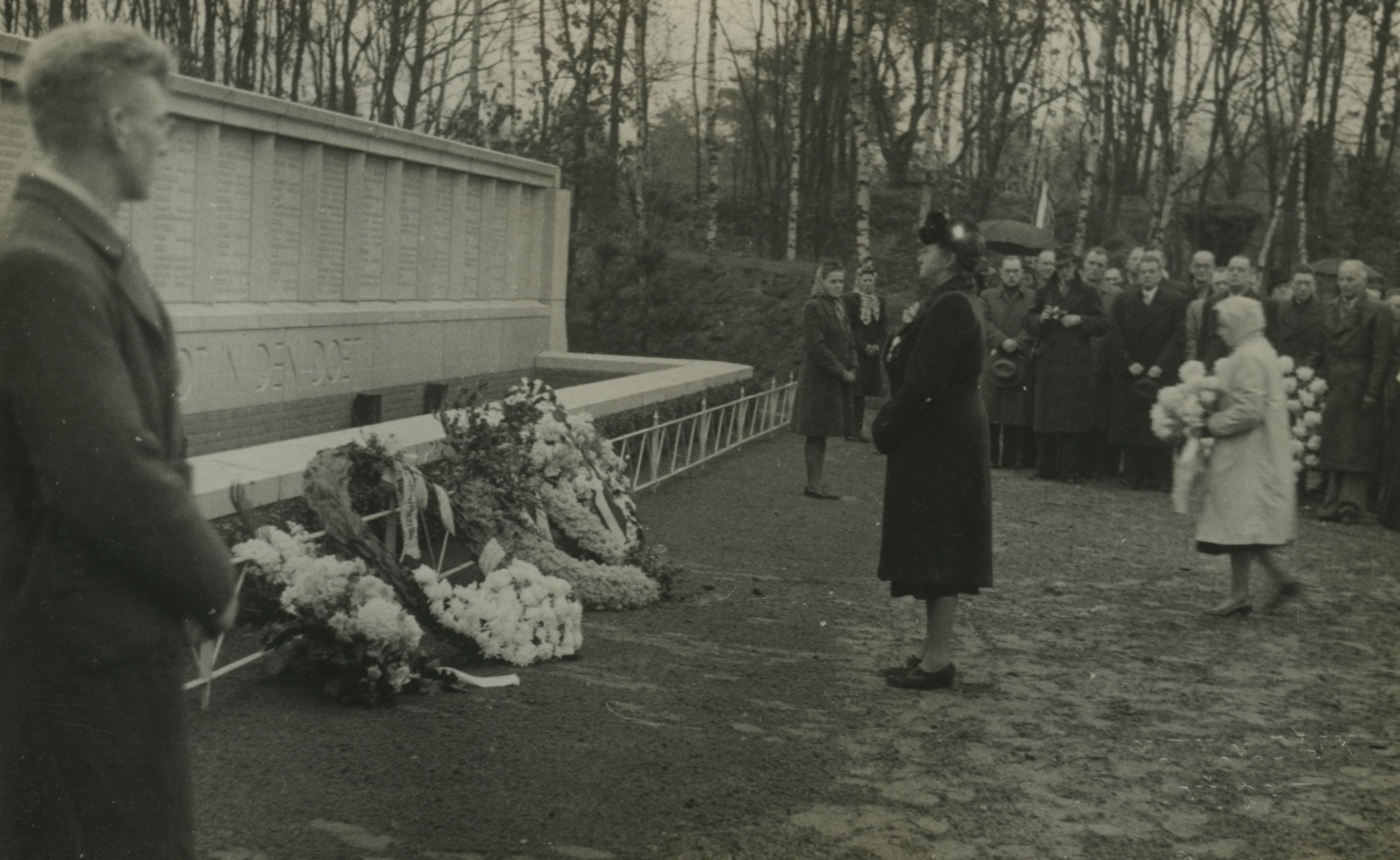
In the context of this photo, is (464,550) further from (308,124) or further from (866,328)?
(866,328)

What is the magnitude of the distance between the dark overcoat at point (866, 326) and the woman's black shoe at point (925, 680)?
34.9 feet

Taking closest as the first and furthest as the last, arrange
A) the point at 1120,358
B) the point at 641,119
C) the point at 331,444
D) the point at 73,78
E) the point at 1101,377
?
1. the point at 73,78
2. the point at 331,444
3. the point at 1120,358
4. the point at 1101,377
5. the point at 641,119

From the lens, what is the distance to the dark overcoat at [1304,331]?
48.1 ft

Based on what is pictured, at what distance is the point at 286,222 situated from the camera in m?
12.9

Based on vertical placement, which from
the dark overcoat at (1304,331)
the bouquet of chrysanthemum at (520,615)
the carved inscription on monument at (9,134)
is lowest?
the bouquet of chrysanthemum at (520,615)

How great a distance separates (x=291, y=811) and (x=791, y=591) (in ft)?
15.3

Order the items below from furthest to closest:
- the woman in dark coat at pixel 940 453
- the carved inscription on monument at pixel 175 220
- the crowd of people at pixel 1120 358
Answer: the crowd of people at pixel 1120 358
the carved inscription on monument at pixel 175 220
the woman in dark coat at pixel 940 453

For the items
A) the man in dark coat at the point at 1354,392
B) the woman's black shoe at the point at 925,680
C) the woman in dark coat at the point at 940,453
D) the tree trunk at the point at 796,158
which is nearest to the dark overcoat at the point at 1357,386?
the man in dark coat at the point at 1354,392

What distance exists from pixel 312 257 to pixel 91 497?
11.4 meters

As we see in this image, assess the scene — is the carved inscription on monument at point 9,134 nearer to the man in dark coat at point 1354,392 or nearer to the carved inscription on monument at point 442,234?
the carved inscription on monument at point 442,234

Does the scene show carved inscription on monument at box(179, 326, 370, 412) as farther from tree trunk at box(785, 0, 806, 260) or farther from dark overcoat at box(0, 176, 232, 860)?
tree trunk at box(785, 0, 806, 260)

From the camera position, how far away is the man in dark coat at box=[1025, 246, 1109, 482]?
610 inches

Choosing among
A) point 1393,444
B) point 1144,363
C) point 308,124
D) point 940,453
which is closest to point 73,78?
point 940,453

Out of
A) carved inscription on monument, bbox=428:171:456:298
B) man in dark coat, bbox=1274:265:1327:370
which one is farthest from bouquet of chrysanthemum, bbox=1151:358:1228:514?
carved inscription on monument, bbox=428:171:456:298
